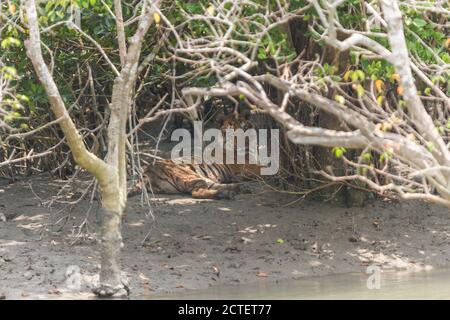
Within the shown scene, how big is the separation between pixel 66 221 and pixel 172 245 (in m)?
1.37

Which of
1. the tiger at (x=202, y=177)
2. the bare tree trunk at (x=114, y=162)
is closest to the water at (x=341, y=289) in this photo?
the bare tree trunk at (x=114, y=162)

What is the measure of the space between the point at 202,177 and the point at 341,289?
4512 millimetres

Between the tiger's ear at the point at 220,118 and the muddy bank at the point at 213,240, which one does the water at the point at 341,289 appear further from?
the tiger's ear at the point at 220,118

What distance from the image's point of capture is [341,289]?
10.6 m

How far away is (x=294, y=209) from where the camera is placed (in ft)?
43.7

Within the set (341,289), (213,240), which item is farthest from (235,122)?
(341,289)

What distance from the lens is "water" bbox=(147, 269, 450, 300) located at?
10.1m

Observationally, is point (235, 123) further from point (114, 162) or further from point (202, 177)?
point (114, 162)

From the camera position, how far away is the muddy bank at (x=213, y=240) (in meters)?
10.9

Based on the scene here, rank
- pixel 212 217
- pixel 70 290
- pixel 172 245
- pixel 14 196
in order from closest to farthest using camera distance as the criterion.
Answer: pixel 70 290 → pixel 172 245 → pixel 212 217 → pixel 14 196

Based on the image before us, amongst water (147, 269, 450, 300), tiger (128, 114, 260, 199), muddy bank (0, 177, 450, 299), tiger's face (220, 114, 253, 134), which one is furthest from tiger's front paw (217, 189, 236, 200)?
water (147, 269, 450, 300)

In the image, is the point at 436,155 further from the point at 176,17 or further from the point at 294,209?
the point at 294,209
